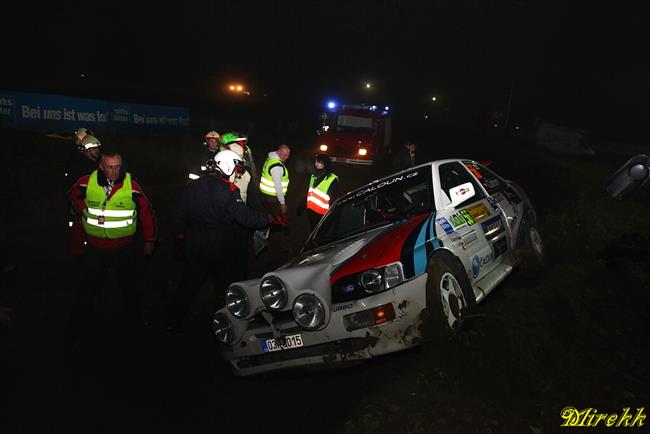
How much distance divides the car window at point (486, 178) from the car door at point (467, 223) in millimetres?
332

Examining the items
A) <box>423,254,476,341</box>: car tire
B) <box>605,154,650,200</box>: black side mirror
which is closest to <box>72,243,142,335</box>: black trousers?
<box>423,254,476,341</box>: car tire

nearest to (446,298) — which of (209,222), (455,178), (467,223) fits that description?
(467,223)

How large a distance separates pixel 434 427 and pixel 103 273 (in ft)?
11.5

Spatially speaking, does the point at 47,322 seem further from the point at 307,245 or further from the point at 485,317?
the point at 485,317

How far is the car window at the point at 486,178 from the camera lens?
646cm

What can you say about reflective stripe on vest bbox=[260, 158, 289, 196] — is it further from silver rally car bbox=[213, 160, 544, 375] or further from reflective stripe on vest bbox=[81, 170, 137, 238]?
reflective stripe on vest bbox=[81, 170, 137, 238]

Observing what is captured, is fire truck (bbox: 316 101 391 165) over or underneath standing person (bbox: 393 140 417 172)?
over

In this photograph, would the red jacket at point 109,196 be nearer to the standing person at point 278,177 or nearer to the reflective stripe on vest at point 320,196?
the standing person at point 278,177

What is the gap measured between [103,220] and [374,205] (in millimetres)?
2899

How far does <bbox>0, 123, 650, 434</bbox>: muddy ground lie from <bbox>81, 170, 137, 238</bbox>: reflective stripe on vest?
3.98 ft

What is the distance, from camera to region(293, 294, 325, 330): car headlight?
408 centimetres

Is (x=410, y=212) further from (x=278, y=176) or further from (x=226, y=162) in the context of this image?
(x=278, y=176)

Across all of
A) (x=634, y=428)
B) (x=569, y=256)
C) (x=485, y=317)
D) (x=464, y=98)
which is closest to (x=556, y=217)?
(x=569, y=256)

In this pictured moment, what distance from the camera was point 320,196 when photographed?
24.9ft
